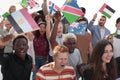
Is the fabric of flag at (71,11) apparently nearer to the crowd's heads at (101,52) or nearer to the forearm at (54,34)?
the forearm at (54,34)

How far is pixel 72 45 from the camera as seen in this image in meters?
4.70

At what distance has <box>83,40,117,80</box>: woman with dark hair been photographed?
4.04m

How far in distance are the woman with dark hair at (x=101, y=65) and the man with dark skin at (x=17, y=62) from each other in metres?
0.70

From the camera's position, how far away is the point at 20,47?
4.28 m

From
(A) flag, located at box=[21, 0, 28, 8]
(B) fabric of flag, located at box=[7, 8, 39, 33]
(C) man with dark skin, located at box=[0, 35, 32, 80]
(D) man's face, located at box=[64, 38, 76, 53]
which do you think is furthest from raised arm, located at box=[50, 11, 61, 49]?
(A) flag, located at box=[21, 0, 28, 8]

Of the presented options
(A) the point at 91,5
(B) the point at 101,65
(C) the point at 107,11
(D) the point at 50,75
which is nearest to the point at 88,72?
(B) the point at 101,65

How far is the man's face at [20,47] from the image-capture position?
4.28 meters

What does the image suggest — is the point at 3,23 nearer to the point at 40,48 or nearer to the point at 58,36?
the point at 40,48

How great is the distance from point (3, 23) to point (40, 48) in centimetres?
96

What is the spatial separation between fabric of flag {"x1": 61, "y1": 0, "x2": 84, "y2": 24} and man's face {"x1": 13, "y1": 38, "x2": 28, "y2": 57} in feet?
4.90

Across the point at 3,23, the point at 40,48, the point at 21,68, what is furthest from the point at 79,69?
the point at 3,23

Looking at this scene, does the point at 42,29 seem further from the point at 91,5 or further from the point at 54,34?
the point at 91,5

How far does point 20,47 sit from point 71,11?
66.5 inches

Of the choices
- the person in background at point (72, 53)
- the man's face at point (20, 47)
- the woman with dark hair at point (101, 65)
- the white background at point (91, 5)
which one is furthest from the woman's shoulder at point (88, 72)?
the white background at point (91, 5)
